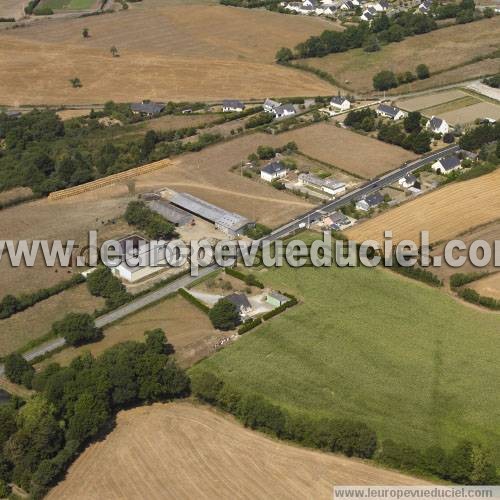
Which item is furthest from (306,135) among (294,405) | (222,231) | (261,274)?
(294,405)

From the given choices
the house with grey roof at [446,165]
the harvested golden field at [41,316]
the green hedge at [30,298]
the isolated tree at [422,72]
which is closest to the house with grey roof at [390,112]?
the isolated tree at [422,72]

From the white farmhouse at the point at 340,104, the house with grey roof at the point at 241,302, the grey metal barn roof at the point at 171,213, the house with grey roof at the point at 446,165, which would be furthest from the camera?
the white farmhouse at the point at 340,104

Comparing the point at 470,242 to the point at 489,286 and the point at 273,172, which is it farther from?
the point at 273,172

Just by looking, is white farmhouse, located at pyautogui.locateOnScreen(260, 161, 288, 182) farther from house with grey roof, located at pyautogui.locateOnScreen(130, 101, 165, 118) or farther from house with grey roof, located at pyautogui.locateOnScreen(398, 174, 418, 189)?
house with grey roof, located at pyautogui.locateOnScreen(130, 101, 165, 118)

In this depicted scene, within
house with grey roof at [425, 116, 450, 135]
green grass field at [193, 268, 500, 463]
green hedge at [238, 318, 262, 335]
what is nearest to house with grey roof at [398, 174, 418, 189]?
house with grey roof at [425, 116, 450, 135]

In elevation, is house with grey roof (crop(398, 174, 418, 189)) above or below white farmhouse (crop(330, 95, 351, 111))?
below

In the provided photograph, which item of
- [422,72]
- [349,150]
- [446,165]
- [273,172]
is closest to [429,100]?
[422,72]

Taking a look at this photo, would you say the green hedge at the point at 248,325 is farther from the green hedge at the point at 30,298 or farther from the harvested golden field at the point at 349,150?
the harvested golden field at the point at 349,150
